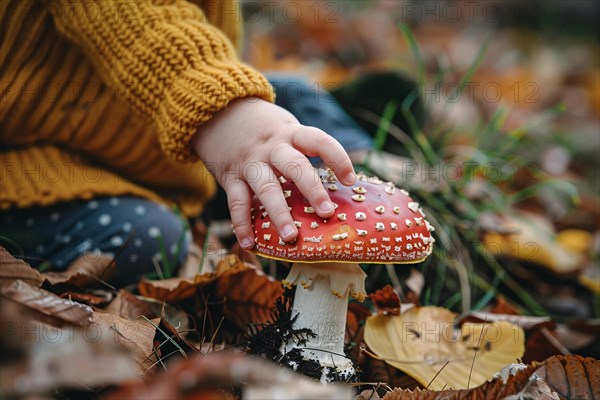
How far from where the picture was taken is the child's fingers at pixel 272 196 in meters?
0.97

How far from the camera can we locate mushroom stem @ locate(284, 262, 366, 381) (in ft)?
3.48

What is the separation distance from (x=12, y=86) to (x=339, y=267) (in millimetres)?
919

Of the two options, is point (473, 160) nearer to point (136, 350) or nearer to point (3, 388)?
point (136, 350)

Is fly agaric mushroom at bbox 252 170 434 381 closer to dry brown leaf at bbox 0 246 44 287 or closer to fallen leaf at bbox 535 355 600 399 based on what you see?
fallen leaf at bbox 535 355 600 399

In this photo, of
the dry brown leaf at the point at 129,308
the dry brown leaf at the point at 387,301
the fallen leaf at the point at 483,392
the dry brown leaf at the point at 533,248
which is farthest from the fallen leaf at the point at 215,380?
the dry brown leaf at the point at 533,248

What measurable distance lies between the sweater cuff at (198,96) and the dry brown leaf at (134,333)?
0.38m

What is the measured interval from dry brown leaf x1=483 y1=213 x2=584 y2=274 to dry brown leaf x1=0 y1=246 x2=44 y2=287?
146cm

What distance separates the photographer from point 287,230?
37.9 inches

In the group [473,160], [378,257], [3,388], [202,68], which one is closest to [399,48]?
[473,160]

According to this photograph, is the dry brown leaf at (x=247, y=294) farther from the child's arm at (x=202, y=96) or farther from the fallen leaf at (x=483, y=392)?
the fallen leaf at (x=483, y=392)

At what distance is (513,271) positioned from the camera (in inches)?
77.7

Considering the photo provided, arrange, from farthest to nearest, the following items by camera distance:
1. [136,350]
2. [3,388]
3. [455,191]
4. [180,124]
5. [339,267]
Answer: [455,191], [180,124], [339,267], [136,350], [3,388]

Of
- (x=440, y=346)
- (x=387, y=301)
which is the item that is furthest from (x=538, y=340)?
(x=387, y=301)

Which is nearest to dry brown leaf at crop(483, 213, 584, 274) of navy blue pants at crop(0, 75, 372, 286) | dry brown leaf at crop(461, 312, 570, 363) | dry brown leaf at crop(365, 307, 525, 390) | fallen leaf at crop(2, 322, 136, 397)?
dry brown leaf at crop(461, 312, 570, 363)
